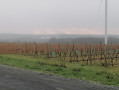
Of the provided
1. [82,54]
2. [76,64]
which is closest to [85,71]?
[76,64]

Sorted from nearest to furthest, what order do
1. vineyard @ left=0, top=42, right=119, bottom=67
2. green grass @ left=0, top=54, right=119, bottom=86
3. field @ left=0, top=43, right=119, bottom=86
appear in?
green grass @ left=0, top=54, right=119, bottom=86 → field @ left=0, top=43, right=119, bottom=86 → vineyard @ left=0, top=42, right=119, bottom=67

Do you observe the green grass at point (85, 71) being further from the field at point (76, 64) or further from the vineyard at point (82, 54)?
the vineyard at point (82, 54)

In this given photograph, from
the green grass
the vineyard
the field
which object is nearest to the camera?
the green grass

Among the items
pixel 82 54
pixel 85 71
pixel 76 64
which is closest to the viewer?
pixel 85 71

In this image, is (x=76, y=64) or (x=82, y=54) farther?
(x=82, y=54)

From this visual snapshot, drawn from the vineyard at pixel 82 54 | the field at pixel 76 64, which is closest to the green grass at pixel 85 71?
the field at pixel 76 64

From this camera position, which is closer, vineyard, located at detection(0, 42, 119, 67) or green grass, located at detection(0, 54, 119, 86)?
green grass, located at detection(0, 54, 119, 86)

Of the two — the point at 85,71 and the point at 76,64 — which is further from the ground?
the point at 85,71

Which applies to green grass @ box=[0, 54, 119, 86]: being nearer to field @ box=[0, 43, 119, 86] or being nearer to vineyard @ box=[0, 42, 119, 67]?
field @ box=[0, 43, 119, 86]

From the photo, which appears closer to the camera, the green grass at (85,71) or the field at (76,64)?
the green grass at (85,71)

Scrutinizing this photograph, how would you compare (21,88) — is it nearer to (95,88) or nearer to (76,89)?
(76,89)

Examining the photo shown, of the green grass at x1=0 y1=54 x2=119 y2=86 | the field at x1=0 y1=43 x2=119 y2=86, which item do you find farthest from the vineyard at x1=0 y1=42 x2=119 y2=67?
the green grass at x1=0 y1=54 x2=119 y2=86

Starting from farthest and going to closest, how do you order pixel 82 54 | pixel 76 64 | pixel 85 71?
pixel 82 54
pixel 76 64
pixel 85 71

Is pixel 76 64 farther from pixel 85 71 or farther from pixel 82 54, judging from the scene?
pixel 82 54
